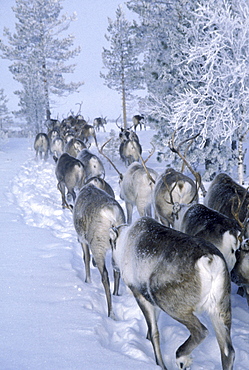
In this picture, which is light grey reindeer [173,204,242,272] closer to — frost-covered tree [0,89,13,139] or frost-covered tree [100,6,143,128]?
frost-covered tree [100,6,143,128]

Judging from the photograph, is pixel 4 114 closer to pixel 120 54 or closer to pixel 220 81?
pixel 120 54

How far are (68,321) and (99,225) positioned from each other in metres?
1.42

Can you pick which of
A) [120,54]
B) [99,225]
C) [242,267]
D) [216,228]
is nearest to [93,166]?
[99,225]

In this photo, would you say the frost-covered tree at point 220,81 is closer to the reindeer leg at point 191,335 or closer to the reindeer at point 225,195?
the reindeer at point 225,195

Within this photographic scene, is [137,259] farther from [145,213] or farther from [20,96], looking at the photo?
[20,96]

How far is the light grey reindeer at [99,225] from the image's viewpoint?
187 inches

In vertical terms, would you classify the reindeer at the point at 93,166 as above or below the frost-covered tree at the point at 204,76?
below

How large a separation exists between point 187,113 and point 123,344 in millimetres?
10169

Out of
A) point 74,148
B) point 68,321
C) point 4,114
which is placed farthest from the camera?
point 4,114

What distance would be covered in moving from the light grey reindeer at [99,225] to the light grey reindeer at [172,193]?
1.27 meters

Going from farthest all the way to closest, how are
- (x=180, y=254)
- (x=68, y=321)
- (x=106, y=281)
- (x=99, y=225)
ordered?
(x=99, y=225)
(x=106, y=281)
(x=68, y=321)
(x=180, y=254)

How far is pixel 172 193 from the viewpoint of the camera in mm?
6172

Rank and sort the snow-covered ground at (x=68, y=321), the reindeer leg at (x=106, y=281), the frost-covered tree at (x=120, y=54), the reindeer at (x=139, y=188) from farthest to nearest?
the frost-covered tree at (x=120, y=54) < the reindeer at (x=139, y=188) < the reindeer leg at (x=106, y=281) < the snow-covered ground at (x=68, y=321)

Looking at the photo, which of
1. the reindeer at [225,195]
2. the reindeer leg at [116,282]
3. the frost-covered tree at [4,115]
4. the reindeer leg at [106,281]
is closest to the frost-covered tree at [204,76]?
the reindeer at [225,195]
